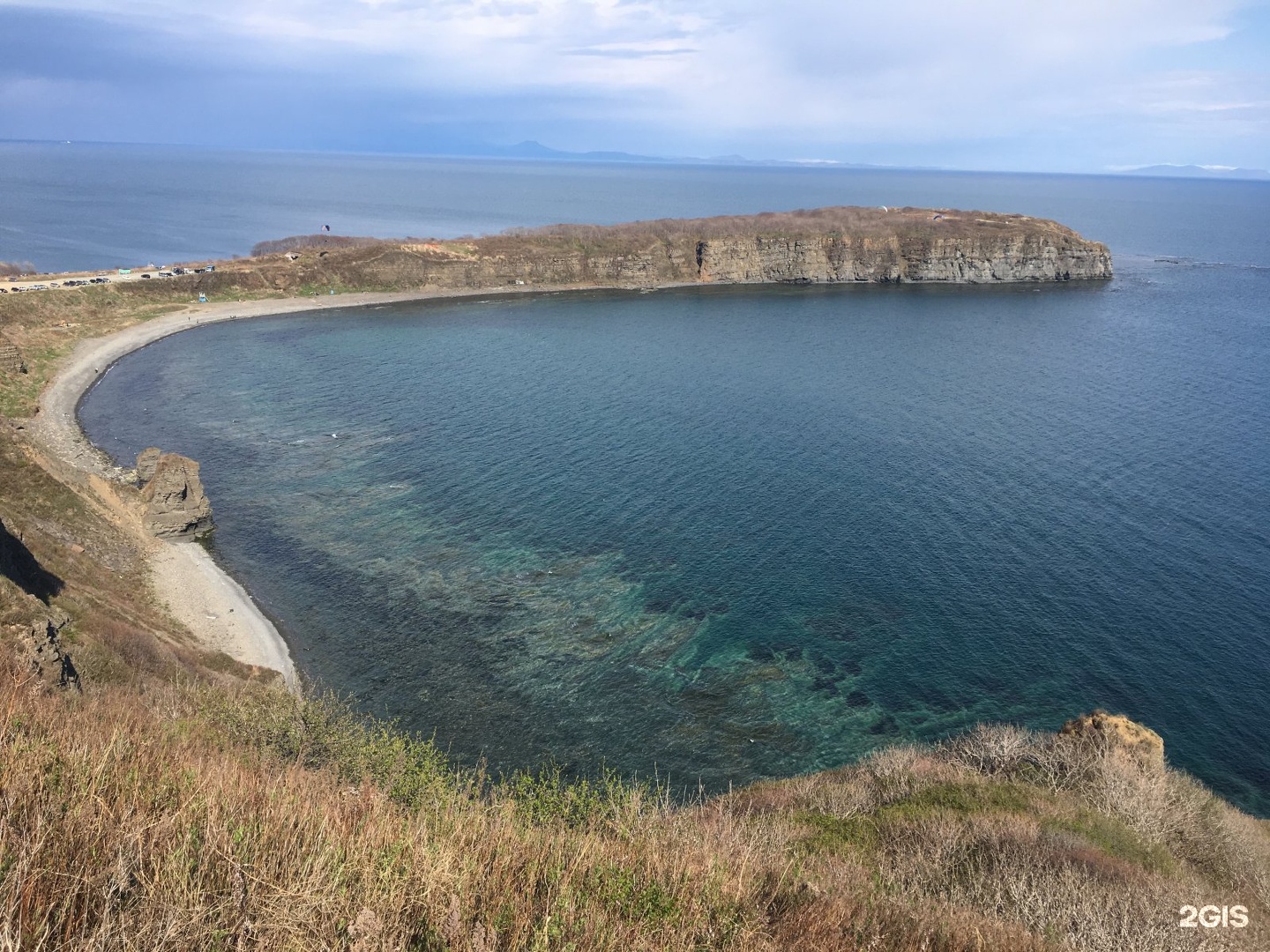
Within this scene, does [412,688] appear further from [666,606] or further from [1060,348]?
[1060,348]

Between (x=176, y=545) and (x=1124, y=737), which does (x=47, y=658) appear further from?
(x=1124, y=737)

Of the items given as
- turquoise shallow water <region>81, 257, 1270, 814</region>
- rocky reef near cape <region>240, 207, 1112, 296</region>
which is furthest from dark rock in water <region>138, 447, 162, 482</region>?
rocky reef near cape <region>240, 207, 1112, 296</region>

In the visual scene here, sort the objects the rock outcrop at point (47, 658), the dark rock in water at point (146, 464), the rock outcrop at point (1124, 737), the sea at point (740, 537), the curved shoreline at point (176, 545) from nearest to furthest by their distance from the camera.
A: the rock outcrop at point (47, 658) < the rock outcrop at point (1124, 737) < the sea at point (740, 537) < the curved shoreline at point (176, 545) < the dark rock in water at point (146, 464)

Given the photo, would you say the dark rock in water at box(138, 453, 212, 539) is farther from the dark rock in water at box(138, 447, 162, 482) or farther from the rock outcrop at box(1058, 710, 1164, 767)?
the rock outcrop at box(1058, 710, 1164, 767)

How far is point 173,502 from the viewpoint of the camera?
5147cm

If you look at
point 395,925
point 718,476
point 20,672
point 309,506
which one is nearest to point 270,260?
point 309,506

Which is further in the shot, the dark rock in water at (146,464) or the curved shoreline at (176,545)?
the dark rock in water at (146,464)

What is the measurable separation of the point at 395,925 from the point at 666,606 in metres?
34.2

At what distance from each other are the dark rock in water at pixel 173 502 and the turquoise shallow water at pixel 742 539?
2.00 meters

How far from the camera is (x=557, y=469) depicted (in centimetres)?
6438

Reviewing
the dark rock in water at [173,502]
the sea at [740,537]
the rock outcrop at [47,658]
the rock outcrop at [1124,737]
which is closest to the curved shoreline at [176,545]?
the dark rock in water at [173,502]

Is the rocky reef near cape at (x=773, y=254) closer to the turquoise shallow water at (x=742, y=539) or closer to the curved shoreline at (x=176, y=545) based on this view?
the curved shoreline at (x=176, y=545)

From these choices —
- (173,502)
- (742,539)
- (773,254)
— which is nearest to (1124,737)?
(742,539)

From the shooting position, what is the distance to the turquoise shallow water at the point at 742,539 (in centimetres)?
3709
